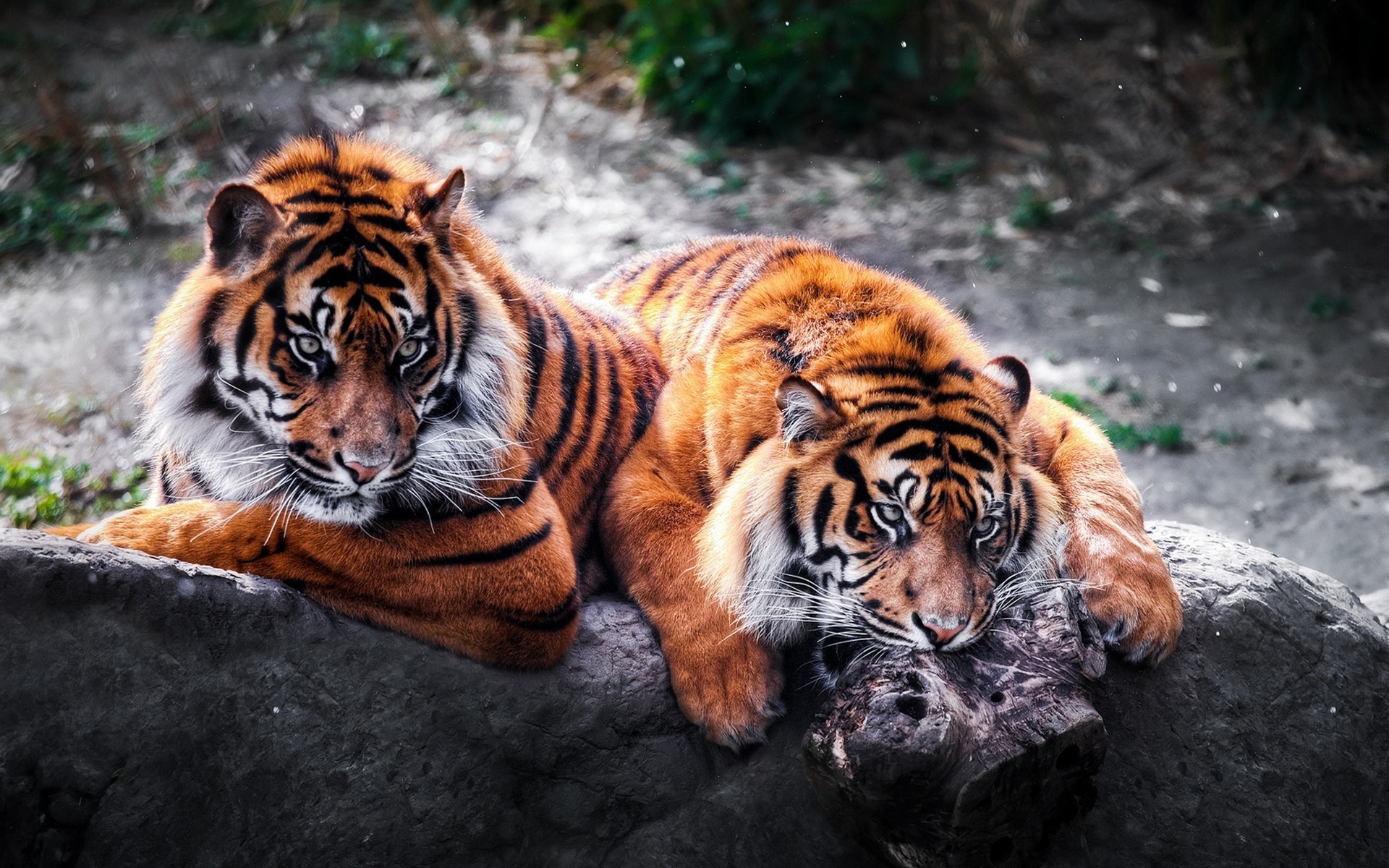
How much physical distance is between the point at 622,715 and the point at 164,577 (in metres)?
1.06

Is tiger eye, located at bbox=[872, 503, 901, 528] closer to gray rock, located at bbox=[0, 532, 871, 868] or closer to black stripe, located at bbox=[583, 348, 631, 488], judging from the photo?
gray rock, located at bbox=[0, 532, 871, 868]

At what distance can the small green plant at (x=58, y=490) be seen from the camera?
409cm

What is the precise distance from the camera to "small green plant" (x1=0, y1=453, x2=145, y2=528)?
4086mm

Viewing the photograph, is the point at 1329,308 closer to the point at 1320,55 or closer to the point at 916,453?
the point at 1320,55

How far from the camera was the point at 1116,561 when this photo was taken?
103 inches

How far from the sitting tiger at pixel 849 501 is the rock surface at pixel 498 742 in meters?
0.18

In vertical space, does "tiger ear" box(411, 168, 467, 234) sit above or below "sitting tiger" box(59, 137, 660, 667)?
above

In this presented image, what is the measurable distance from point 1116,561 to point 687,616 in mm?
1014

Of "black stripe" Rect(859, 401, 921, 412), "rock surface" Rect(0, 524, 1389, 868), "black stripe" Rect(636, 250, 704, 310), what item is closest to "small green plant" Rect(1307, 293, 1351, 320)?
"rock surface" Rect(0, 524, 1389, 868)

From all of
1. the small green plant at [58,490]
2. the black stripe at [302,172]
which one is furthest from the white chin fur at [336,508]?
the small green plant at [58,490]

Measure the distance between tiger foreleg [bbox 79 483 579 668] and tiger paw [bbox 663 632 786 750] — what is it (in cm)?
33

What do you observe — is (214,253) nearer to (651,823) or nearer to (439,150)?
(651,823)

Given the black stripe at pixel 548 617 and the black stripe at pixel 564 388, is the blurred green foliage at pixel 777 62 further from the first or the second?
the black stripe at pixel 548 617

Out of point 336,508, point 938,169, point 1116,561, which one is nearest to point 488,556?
point 336,508
